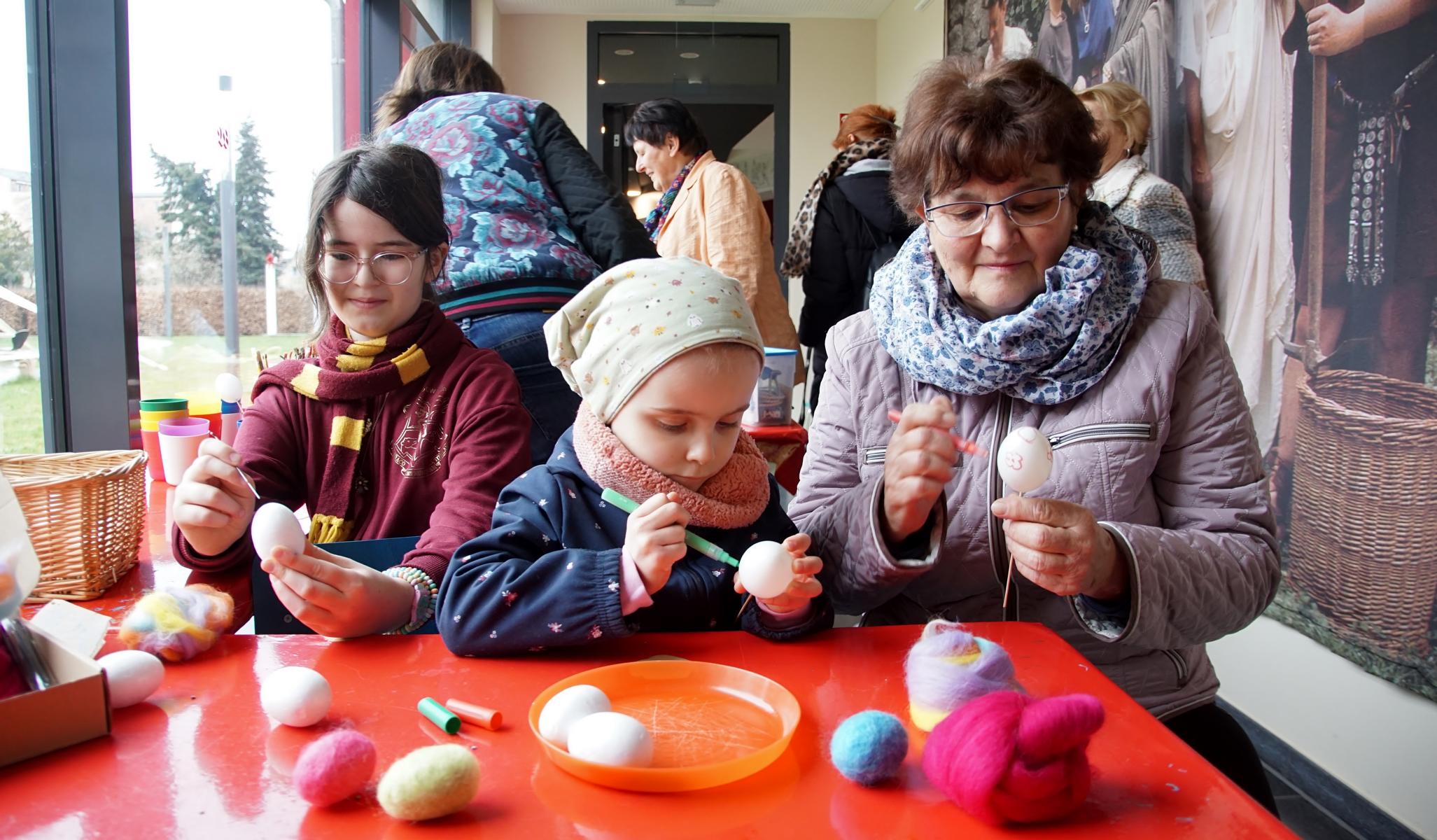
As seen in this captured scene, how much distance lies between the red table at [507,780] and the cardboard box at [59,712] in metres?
0.01

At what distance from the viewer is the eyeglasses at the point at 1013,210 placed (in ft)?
4.73

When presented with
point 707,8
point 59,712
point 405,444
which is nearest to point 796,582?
point 59,712

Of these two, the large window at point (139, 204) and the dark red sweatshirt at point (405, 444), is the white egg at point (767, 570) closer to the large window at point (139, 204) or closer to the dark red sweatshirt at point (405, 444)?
the dark red sweatshirt at point (405, 444)

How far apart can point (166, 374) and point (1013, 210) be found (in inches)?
96.3

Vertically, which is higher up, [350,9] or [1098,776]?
[350,9]

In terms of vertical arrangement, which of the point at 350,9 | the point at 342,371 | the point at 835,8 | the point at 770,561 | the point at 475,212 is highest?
the point at 835,8

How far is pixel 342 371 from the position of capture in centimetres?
161

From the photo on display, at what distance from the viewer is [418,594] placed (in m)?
1.26

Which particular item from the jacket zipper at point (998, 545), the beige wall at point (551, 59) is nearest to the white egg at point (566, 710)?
the jacket zipper at point (998, 545)

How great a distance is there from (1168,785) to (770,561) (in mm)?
430

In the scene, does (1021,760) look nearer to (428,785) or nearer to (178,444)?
(428,785)

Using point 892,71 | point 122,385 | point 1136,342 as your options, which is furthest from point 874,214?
point 892,71

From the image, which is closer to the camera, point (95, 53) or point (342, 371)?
point (342, 371)

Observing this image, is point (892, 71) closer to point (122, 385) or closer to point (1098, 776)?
point (122, 385)
